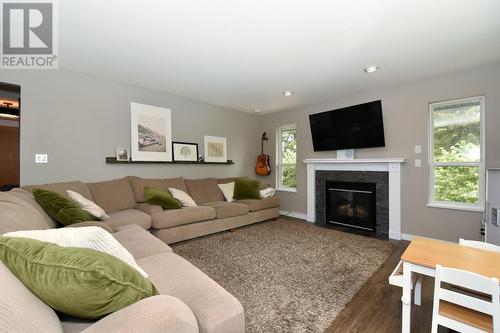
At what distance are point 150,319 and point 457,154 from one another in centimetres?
400

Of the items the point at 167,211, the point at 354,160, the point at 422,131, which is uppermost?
the point at 422,131

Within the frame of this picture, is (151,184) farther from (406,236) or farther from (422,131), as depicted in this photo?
(422,131)

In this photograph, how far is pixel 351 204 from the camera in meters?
4.01

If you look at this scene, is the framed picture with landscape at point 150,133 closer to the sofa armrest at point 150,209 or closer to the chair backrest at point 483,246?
the sofa armrest at point 150,209

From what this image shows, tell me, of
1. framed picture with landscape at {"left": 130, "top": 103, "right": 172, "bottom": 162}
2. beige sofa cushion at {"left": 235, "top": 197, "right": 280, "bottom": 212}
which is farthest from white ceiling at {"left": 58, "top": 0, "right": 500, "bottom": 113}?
beige sofa cushion at {"left": 235, "top": 197, "right": 280, "bottom": 212}

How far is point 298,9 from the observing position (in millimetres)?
1817

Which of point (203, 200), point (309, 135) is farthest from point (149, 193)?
point (309, 135)

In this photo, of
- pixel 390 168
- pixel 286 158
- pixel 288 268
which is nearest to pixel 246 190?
pixel 286 158

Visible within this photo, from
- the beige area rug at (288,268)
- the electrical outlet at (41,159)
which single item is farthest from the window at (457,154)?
→ the electrical outlet at (41,159)

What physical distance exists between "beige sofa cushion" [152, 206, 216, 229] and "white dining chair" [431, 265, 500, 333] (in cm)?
265

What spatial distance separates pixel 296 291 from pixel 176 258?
1067 millimetres

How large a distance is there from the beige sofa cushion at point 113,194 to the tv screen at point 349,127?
336 centimetres

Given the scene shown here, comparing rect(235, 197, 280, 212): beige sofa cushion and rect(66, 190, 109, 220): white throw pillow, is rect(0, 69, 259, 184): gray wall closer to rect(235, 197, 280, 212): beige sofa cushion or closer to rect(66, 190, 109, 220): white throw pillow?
rect(66, 190, 109, 220): white throw pillow

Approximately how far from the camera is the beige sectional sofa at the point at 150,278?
676 mm
